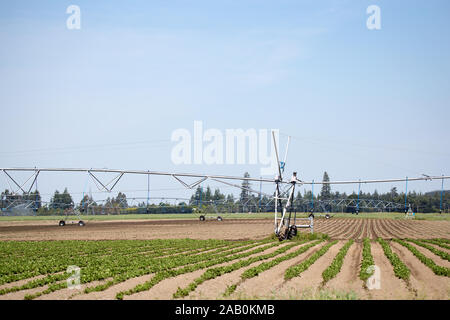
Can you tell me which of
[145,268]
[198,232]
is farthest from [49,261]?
[198,232]

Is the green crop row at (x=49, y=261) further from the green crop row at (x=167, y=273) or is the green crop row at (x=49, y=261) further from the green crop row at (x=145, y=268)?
the green crop row at (x=167, y=273)

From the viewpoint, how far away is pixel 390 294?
52.2ft

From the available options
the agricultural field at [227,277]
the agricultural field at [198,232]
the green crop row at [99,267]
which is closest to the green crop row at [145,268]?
the agricultural field at [227,277]

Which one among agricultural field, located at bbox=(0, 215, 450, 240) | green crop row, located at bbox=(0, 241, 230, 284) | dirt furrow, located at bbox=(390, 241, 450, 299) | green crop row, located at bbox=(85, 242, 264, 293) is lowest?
agricultural field, located at bbox=(0, 215, 450, 240)

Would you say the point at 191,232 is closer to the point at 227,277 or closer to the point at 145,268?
the point at 145,268

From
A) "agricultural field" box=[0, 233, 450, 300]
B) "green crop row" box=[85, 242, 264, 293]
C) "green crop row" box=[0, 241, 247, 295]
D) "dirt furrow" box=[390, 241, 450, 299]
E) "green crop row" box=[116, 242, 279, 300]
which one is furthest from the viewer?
"green crop row" box=[0, 241, 247, 295]

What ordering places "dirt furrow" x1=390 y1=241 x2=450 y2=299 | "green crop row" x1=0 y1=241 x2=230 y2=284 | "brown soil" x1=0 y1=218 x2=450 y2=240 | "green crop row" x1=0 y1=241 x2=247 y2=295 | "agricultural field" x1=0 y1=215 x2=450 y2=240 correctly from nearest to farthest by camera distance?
"dirt furrow" x1=390 y1=241 x2=450 y2=299 → "green crop row" x1=0 y1=241 x2=247 y2=295 → "green crop row" x1=0 y1=241 x2=230 y2=284 → "agricultural field" x1=0 y1=215 x2=450 y2=240 → "brown soil" x1=0 y1=218 x2=450 y2=240

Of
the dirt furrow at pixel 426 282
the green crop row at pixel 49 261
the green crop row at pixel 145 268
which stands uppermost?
the dirt furrow at pixel 426 282

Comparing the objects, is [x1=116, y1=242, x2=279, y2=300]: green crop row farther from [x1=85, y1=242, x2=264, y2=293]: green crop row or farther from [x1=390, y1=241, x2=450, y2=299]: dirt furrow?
[x1=390, y1=241, x2=450, y2=299]: dirt furrow

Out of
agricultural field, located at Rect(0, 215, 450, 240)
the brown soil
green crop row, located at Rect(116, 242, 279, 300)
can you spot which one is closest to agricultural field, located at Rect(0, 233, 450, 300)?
green crop row, located at Rect(116, 242, 279, 300)

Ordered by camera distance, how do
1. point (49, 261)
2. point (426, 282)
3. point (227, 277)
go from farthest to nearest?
1. point (49, 261)
2. point (227, 277)
3. point (426, 282)

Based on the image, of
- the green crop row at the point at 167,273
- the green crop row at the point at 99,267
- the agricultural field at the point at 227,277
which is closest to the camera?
the agricultural field at the point at 227,277
